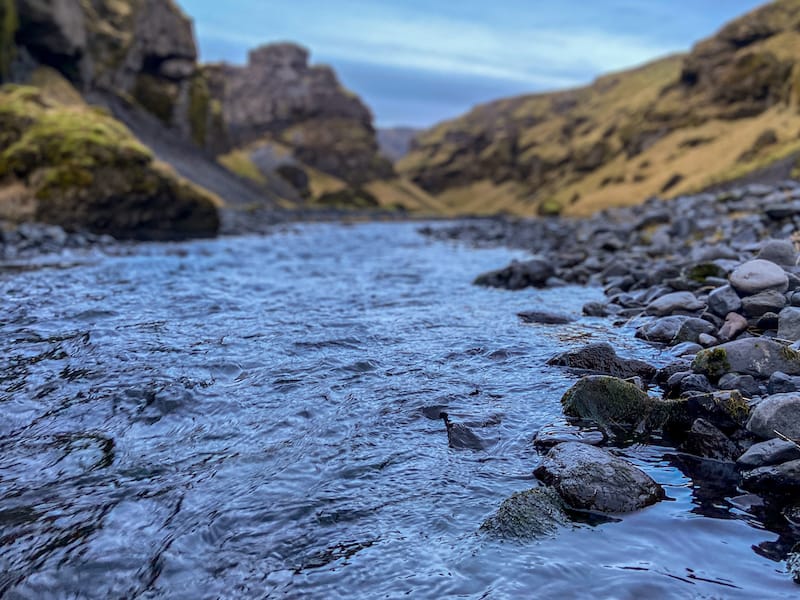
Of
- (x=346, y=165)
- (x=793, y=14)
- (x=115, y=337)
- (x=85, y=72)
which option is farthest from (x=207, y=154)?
(x=115, y=337)

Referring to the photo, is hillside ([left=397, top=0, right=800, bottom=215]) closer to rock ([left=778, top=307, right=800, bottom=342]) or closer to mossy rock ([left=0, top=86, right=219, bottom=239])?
mossy rock ([left=0, top=86, right=219, bottom=239])

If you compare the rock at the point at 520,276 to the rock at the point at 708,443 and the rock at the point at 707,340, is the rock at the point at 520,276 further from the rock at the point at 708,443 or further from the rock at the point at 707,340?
the rock at the point at 708,443

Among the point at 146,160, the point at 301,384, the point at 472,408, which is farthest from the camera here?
the point at 146,160

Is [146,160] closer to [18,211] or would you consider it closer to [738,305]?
[18,211]

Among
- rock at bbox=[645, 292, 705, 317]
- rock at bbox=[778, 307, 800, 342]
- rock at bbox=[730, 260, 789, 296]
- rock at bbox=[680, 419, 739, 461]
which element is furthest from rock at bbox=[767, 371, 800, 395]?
rock at bbox=[645, 292, 705, 317]

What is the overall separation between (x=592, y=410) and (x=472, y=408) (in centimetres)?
123

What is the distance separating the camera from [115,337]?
8922 millimetres

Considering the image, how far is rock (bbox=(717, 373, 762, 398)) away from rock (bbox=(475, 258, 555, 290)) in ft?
29.0

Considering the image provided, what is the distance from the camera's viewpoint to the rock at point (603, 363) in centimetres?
716

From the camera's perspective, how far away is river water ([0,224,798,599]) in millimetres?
3730

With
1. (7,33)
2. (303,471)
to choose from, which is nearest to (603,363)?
(303,471)

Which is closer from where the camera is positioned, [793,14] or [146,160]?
[146,160]

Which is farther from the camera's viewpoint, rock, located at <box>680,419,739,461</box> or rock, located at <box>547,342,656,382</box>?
rock, located at <box>547,342,656,382</box>

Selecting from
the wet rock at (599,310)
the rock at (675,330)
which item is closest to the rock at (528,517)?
the rock at (675,330)
